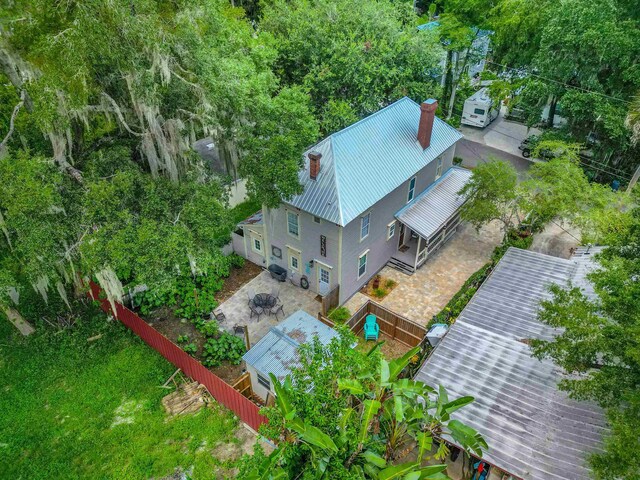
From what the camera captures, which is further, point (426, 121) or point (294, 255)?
point (426, 121)

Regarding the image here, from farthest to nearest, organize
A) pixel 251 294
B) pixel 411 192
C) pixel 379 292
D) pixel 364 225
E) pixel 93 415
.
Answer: pixel 411 192 → pixel 251 294 → pixel 379 292 → pixel 364 225 → pixel 93 415

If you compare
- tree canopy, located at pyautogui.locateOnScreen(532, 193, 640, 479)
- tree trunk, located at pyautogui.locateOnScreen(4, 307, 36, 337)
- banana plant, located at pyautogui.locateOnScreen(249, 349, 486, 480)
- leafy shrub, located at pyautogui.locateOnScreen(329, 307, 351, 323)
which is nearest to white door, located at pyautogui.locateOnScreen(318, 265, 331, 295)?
leafy shrub, located at pyautogui.locateOnScreen(329, 307, 351, 323)

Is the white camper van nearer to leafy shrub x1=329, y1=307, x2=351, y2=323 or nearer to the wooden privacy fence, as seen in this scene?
the wooden privacy fence

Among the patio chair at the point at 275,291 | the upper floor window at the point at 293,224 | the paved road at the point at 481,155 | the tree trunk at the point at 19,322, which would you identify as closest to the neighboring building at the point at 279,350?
the patio chair at the point at 275,291

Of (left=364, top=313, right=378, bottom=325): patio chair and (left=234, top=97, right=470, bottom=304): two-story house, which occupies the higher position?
(left=234, top=97, right=470, bottom=304): two-story house

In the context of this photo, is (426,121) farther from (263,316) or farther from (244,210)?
(263,316)

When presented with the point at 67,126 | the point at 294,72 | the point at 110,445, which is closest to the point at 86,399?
the point at 110,445

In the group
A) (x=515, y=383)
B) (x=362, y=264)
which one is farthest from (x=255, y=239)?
(x=515, y=383)

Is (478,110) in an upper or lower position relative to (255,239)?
upper
